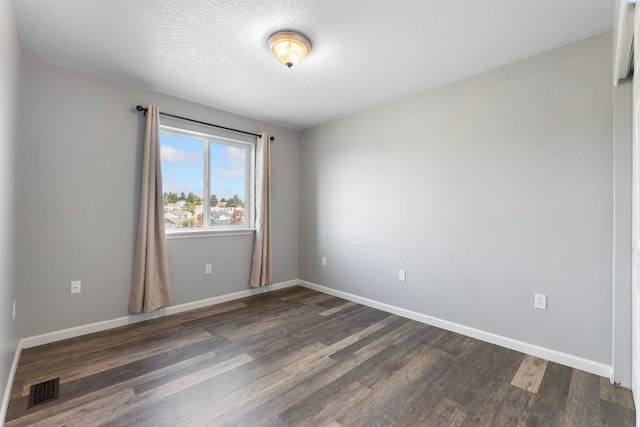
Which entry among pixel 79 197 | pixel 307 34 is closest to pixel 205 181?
pixel 79 197

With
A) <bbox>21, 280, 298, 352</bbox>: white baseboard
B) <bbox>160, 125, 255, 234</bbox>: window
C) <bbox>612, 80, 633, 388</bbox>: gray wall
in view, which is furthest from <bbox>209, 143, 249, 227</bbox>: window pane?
<bbox>612, 80, 633, 388</bbox>: gray wall

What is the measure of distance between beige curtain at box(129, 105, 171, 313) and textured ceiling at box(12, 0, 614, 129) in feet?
1.86

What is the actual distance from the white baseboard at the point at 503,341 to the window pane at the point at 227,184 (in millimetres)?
1914

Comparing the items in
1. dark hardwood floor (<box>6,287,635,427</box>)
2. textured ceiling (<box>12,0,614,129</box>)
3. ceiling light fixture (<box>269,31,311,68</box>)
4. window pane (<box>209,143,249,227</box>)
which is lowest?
dark hardwood floor (<box>6,287,635,427</box>)

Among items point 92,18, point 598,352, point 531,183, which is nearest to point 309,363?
point 598,352

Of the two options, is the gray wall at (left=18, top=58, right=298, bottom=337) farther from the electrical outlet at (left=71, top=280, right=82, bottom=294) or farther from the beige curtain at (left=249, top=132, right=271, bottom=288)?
the beige curtain at (left=249, top=132, right=271, bottom=288)

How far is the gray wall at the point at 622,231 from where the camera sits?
1875 mm

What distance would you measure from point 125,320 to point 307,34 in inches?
122

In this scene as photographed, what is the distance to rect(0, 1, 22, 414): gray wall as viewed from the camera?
1587mm

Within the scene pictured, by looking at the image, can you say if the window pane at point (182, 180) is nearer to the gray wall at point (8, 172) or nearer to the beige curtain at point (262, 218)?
the beige curtain at point (262, 218)

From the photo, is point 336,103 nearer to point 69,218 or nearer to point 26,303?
point 69,218

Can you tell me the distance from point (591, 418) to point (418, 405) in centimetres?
93

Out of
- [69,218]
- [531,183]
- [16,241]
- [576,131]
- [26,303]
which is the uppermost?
[576,131]

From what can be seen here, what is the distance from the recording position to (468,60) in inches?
95.1
